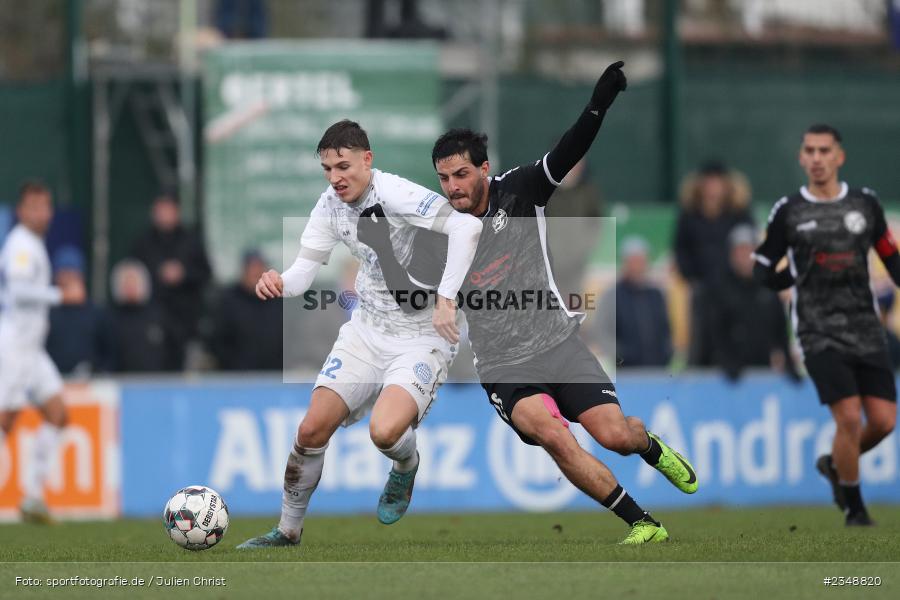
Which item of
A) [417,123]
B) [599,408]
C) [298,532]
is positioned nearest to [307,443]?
[298,532]

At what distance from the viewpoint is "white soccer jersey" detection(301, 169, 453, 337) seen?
30.6 feet

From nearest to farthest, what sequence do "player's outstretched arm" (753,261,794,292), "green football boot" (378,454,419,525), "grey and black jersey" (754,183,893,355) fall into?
"green football boot" (378,454,419,525) → "grey and black jersey" (754,183,893,355) → "player's outstretched arm" (753,261,794,292)

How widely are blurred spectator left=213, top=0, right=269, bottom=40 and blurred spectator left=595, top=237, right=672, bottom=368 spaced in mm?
5439

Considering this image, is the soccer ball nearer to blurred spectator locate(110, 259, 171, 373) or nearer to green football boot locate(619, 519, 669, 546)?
green football boot locate(619, 519, 669, 546)

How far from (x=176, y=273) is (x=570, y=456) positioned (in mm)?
8147

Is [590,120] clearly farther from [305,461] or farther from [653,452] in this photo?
[305,461]

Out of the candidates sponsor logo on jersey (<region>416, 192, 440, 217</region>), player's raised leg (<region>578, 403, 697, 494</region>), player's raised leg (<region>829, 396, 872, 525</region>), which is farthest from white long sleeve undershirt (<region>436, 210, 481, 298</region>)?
player's raised leg (<region>829, 396, 872, 525</region>)

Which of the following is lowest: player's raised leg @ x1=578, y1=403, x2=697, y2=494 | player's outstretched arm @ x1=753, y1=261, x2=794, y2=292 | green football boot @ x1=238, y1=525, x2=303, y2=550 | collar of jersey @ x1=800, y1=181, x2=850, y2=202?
green football boot @ x1=238, y1=525, x2=303, y2=550

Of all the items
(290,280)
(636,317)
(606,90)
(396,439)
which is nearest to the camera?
(606,90)

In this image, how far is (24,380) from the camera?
46.3 feet

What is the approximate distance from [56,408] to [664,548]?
704cm

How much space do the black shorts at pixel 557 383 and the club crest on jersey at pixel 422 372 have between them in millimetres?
362

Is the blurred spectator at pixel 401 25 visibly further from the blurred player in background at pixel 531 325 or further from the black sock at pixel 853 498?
the blurred player in background at pixel 531 325

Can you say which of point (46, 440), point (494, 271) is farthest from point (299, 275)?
point (46, 440)
